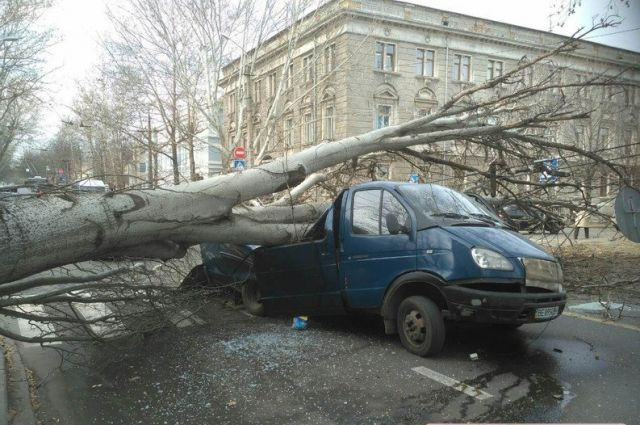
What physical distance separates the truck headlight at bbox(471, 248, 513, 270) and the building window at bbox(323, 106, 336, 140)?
23.0 m

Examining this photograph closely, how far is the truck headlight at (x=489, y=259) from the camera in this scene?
439cm

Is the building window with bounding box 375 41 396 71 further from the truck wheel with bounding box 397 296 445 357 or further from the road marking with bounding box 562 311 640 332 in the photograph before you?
the truck wheel with bounding box 397 296 445 357

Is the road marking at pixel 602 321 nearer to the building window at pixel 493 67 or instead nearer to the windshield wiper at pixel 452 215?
the windshield wiper at pixel 452 215

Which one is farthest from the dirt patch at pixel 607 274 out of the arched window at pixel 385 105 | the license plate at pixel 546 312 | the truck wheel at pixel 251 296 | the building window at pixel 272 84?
the building window at pixel 272 84

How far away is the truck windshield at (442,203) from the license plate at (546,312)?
1146 mm

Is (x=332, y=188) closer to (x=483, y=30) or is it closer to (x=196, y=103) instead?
(x=196, y=103)

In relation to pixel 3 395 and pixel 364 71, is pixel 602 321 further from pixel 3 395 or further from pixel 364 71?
pixel 364 71

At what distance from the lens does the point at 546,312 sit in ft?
14.6

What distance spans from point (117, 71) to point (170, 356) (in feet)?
64.8

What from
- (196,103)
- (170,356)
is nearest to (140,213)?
(170,356)

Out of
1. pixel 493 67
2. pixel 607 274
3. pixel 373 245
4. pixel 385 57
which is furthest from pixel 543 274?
pixel 493 67

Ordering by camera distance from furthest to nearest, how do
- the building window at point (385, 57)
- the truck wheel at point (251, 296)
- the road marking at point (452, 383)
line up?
the building window at point (385, 57)
the truck wheel at point (251, 296)
the road marking at point (452, 383)

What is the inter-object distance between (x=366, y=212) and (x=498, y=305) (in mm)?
1795

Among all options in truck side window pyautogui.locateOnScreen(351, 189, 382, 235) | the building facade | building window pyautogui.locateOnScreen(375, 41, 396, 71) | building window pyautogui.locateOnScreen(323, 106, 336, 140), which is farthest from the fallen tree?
building window pyautogui.locateOnScreen(375, 41, 396, 71)
